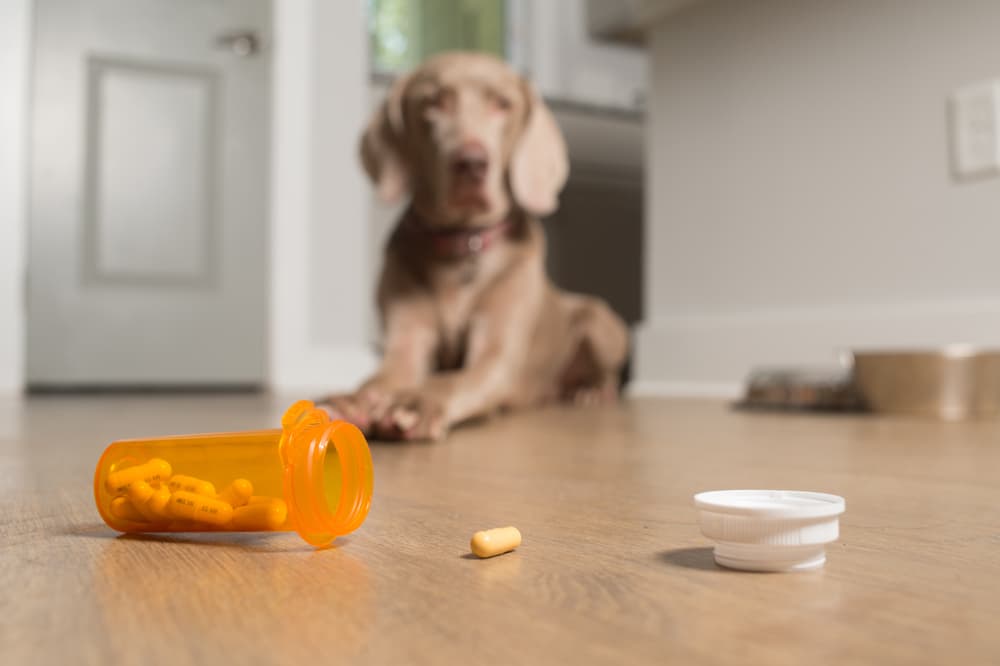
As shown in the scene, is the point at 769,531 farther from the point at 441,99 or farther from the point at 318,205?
the point at 318,205

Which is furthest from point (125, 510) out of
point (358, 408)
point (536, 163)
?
point (536, 163)

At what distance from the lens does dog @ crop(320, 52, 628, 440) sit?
1.71 m

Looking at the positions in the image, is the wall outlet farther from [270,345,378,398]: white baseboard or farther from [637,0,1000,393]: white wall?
[270,345,378,398]: white baseboard

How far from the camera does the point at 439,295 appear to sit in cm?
179

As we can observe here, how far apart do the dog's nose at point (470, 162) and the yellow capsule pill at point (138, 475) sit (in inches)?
47.4

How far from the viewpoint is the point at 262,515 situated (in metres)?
0.51

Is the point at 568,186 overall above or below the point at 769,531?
above

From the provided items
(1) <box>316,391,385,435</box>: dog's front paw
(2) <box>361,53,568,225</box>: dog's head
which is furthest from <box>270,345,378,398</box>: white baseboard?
(1) <box>316,391,385,435</box>: dog's front paw

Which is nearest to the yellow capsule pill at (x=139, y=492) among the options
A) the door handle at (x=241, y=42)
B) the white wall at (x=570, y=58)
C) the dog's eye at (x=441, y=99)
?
the dog's eye at (x=441, y=99)

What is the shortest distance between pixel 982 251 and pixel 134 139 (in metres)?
2.60

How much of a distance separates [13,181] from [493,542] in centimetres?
308

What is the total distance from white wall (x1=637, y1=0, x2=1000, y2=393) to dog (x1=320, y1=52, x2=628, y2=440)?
0.65 m

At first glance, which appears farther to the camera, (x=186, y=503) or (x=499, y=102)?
(x=499, y=102)

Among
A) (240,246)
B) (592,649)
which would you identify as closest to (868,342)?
(592,649)
